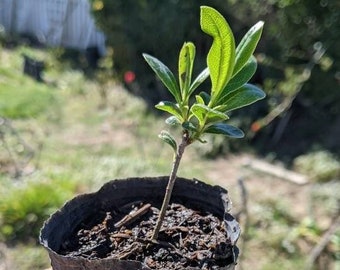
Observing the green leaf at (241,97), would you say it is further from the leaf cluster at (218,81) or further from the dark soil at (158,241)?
the dark soil at (158,241)

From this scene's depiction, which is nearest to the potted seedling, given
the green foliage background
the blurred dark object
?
the green foliage background

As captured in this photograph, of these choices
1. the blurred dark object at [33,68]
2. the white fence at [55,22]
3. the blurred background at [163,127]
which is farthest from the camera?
the white fence at [55,22]

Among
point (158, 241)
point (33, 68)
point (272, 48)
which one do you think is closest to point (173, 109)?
point (158, 241)

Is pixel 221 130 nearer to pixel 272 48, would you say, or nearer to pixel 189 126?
pixel 189 126

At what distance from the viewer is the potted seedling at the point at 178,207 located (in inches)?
44.8

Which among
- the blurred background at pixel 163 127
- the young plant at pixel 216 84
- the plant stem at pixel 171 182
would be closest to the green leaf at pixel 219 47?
the young plant at pixel 216 84

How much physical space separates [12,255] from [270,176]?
233 cm

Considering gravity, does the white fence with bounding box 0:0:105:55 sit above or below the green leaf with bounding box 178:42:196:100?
below

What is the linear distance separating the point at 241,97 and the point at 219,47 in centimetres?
11

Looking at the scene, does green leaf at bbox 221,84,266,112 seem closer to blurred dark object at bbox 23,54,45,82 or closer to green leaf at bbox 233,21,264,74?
green leaf at bbox 233,21,264,74

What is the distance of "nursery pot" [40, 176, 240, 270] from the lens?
1.25 m

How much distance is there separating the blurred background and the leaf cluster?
1.93 m

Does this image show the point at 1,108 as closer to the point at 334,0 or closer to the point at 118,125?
the point at 118,125

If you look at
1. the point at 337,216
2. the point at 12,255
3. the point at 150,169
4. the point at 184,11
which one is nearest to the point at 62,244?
the point at 12,255
